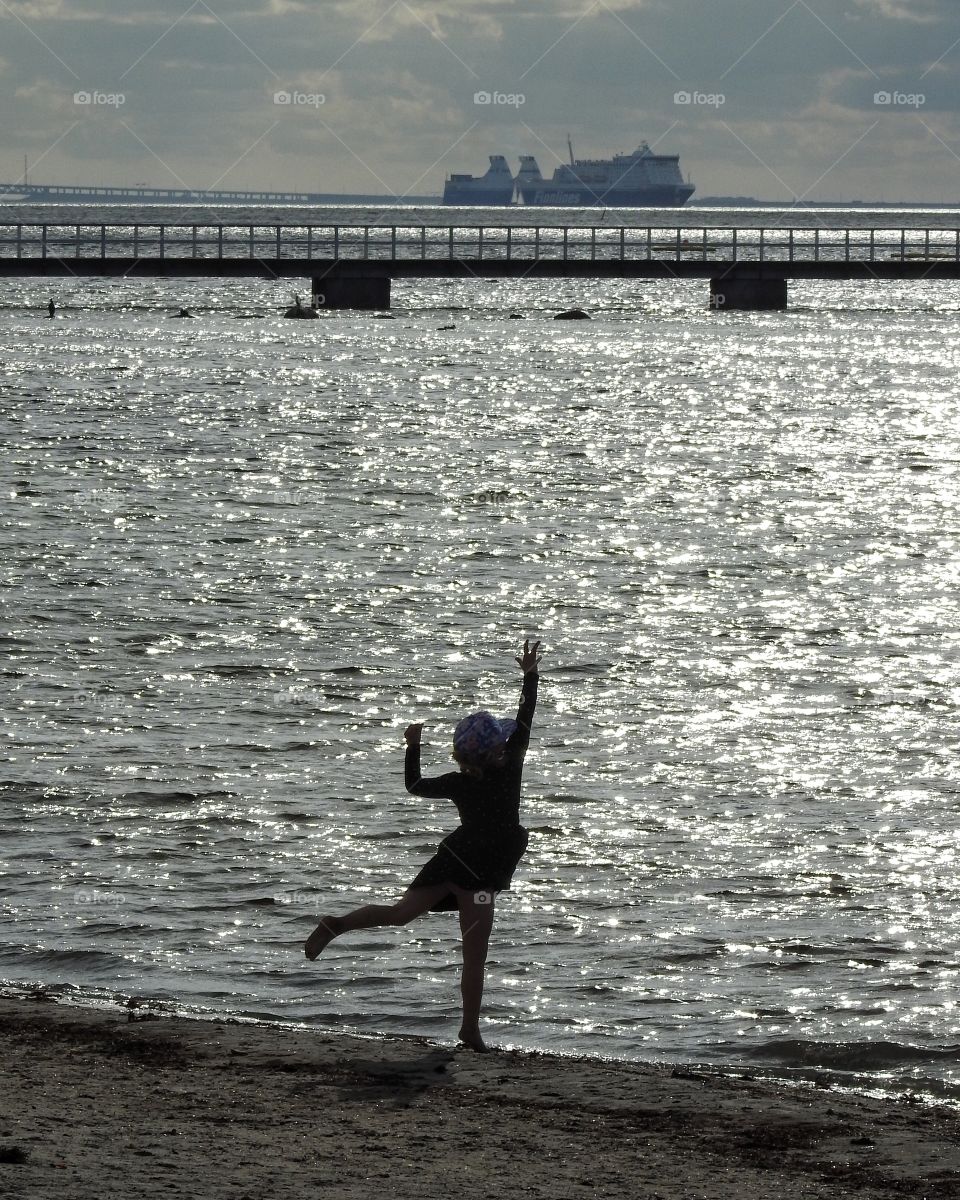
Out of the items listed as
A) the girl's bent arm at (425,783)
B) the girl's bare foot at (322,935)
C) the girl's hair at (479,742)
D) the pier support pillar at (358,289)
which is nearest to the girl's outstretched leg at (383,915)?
the girl's bare foot at (322,935)

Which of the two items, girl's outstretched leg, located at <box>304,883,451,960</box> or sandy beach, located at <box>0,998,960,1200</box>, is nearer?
sandy beach, located at <box>0,998,960,1200</box>

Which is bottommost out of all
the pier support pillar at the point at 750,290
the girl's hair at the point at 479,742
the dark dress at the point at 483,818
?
the dark dress at the point at 483,818

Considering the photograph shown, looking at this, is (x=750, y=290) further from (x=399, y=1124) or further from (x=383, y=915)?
(x=399, y=1124)

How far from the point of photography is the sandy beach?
675 centimetres

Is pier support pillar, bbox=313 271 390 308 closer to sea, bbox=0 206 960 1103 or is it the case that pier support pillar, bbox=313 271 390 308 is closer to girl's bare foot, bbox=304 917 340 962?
sea, bbox=0 206 960 1103

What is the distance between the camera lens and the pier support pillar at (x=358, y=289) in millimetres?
78938

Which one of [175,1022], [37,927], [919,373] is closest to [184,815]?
[37,927]

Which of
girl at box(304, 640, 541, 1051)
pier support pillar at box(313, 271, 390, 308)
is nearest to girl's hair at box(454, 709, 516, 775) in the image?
girl at box(304, 640, 541, 1051)

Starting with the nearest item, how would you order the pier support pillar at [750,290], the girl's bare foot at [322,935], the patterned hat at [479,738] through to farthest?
the patterned hat at [479,738] → the girl's bare foot at [322,935] → the pier support pillar at [750,290]

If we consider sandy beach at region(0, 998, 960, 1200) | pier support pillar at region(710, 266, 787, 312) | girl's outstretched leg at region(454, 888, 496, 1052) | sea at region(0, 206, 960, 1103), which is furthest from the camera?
pier support pillar at region(710, 266, 787, 312)

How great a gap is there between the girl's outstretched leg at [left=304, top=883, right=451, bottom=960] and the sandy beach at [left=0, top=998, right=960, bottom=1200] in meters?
0.45

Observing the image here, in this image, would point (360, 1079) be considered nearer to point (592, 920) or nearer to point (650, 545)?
point (592, 920)

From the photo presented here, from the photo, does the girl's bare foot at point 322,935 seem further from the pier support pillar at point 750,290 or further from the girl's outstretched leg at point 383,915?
the pier support pillar at point 750,290

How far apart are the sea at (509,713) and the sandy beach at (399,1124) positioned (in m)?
0.67
